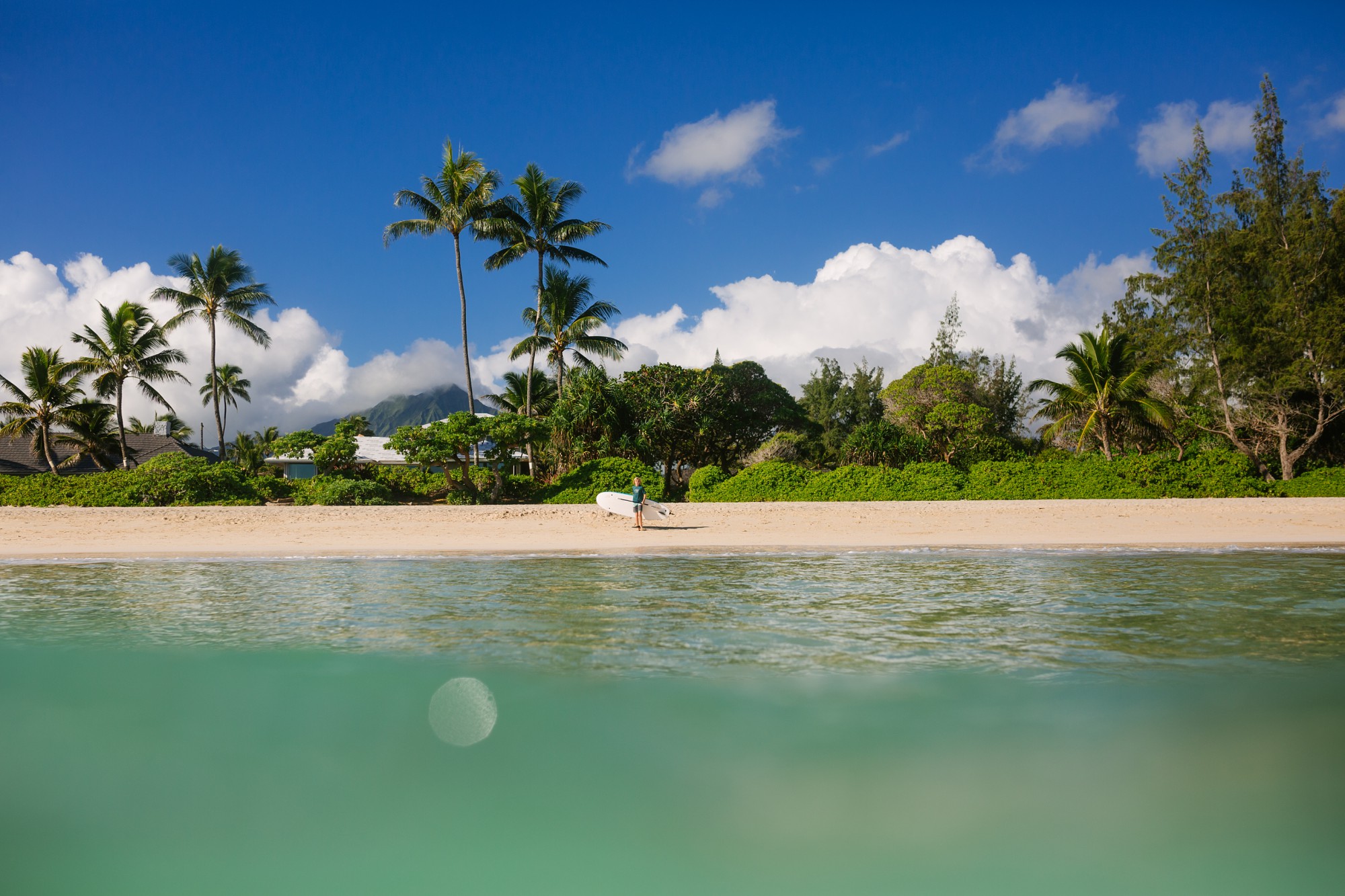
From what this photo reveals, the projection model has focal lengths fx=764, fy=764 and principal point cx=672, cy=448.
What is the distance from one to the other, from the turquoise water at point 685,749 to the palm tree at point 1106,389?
65.6ft

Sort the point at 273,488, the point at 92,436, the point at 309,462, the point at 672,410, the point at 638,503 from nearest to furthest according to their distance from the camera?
1. the point at 638,503
2. the point at 273,488
3. the point at 672,410
4. the point at 92,436
5. the point at 309,462

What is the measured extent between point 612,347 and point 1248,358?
24.2m

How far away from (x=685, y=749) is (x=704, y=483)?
19220mm

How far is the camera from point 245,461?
3584cm

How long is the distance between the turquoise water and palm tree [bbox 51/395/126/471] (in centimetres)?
3467

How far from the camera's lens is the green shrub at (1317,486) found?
22547 mm

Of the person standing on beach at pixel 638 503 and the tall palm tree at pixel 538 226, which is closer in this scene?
the person standing on beach at pixel 638 503

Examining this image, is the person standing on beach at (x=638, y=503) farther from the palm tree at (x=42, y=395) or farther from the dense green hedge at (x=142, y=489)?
the palm tree at (x=42, y=395)

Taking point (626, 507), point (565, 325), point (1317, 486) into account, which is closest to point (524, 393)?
point (565, 325)

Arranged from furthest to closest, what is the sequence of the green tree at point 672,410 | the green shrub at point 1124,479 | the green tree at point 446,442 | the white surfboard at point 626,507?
the green tree at point 672,410 < the green tree at point 446,442 < the green shrub at point 1124,479 < the white surfboard at point 626,507

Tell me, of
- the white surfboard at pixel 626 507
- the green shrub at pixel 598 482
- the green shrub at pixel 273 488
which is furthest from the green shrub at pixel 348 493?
the white surfboard at pixel 626 507

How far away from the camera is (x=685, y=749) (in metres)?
5.44

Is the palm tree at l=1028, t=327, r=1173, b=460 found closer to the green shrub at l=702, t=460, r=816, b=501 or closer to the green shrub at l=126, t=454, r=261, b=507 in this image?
the green shrub at l=702, t=460, r=816, b=501

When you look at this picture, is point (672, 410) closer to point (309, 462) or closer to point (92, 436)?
point (309, 462)
